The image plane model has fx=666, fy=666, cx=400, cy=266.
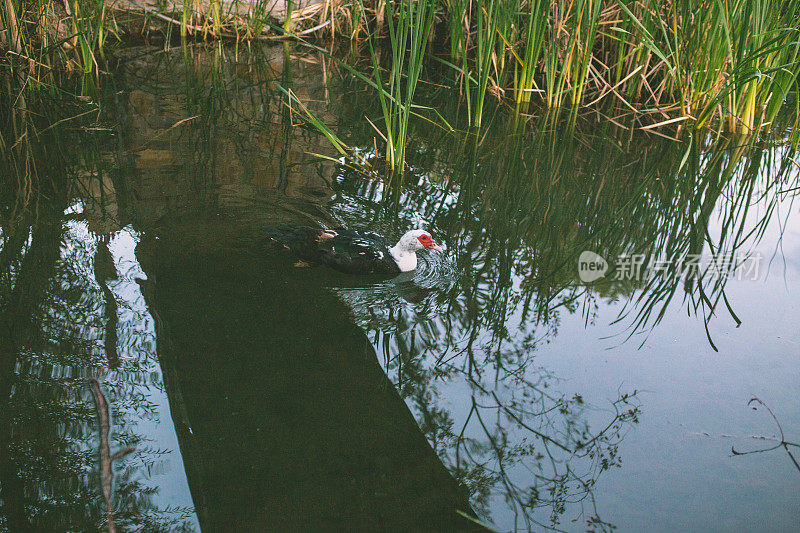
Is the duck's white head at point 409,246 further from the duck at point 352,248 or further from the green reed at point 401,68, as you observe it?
the green reed at point 401,68

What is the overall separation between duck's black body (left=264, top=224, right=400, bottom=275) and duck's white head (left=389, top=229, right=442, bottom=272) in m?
0.04

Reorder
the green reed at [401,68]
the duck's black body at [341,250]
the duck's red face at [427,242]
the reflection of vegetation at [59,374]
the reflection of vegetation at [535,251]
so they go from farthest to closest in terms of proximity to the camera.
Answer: the green reed at [401,68]
the duck's red face at [427,242]
the duck's black body at [341,250]
the reflection of vegetation at [535,251]
the reflection of vegetation at [59,374]

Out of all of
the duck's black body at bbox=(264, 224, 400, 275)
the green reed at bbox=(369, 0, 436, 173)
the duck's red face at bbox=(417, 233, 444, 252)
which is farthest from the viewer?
the green reed at bbox=(369, 0, 436, 173)

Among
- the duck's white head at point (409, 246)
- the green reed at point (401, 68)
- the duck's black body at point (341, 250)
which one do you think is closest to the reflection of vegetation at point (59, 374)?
the duck's black body at point (341, 250)

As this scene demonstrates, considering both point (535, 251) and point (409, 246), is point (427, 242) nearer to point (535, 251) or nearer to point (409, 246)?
point (409, 246)

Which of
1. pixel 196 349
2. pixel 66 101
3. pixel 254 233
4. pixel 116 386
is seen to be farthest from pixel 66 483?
pixel 66 101

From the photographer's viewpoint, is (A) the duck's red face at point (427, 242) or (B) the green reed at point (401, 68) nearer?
(A) the duck's red face at point (427, 242)

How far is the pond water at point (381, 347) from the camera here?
239 cm

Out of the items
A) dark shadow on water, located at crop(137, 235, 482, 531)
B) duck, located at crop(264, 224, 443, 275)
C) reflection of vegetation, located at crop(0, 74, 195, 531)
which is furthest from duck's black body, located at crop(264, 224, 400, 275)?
reflection of vegetation, located at crop(0, 74, 195, 531)

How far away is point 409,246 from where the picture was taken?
3.90m

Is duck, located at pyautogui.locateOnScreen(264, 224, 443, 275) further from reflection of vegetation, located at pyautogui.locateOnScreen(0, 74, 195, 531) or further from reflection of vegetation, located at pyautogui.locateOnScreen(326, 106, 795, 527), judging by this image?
reflection of vegetation, located at pyautogui.locateOnScreen(0, 74, 195, 531)

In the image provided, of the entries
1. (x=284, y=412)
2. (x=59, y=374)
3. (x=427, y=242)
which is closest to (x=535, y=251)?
(x=427, y=242)

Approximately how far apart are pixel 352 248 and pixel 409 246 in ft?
1.16

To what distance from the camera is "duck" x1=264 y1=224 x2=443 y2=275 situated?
12.4 ft
